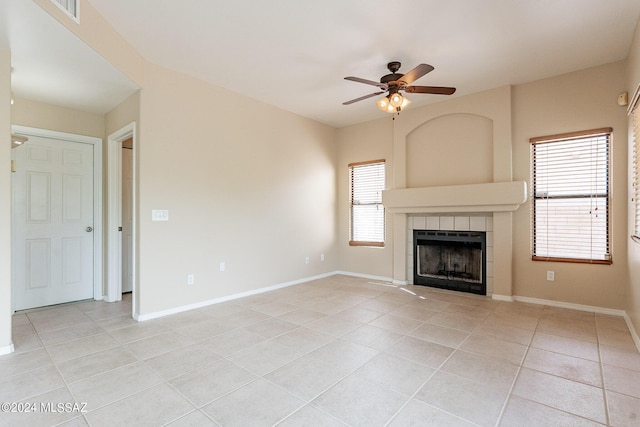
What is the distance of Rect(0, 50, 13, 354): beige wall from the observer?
257 cm

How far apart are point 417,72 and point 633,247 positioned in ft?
8.94

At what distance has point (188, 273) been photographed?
3.86 metres

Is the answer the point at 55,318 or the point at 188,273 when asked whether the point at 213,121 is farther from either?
the point at 55,318

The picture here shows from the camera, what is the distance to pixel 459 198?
4.47 m

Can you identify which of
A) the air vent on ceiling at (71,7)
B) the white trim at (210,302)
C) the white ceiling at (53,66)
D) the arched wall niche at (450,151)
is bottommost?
the white trim at (210,302)

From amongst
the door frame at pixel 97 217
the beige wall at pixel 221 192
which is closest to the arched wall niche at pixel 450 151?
the beige wall at pixel 221 192

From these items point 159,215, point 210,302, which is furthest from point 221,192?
point 210,302

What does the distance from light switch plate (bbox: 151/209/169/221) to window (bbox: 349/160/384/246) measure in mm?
3405

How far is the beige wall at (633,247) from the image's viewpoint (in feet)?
9.27

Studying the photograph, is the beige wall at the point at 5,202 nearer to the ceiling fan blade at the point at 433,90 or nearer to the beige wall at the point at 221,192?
the beige wall at the point at 221,192

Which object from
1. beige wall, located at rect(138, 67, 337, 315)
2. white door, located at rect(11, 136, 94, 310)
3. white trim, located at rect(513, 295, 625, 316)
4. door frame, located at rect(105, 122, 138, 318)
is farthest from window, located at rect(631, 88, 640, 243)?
white door, located at rect(11, 136, 94, 310)

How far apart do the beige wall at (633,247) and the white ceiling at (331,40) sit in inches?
7.8

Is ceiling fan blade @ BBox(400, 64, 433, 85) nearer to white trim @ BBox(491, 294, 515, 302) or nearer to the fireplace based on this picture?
the fireplace

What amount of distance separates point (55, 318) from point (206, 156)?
2.53m
